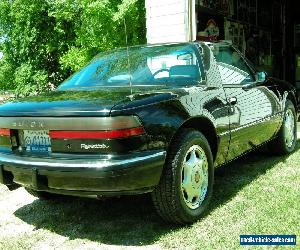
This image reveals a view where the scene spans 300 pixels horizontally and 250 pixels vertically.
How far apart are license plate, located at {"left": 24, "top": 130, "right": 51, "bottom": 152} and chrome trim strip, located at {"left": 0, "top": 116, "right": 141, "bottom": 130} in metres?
0.05

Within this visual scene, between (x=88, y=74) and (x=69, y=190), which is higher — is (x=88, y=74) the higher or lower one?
the higher one

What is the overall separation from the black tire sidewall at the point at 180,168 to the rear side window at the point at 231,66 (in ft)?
2.92

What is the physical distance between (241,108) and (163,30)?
4141 millimetres

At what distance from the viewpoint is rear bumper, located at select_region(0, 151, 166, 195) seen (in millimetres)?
2957

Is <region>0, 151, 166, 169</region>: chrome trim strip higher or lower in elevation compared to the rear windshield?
lower

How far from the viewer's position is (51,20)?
2866 cm

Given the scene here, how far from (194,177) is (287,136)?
272 centimetres

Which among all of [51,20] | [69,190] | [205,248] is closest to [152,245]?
[205,248]

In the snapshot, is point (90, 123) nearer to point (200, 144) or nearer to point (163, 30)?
point (200, 144)

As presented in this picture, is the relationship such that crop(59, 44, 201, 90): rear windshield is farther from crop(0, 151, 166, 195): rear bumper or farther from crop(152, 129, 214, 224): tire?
crop(0, 151, 166, 195): rear bumper

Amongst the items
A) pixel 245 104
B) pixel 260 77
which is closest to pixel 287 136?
pixel 260 77

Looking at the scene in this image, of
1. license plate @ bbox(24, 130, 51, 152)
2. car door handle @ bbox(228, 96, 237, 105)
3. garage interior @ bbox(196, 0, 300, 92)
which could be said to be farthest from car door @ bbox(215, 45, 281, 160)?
garage interior @ bbox(196, 0, 300, 92)

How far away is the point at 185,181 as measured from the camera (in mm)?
3496

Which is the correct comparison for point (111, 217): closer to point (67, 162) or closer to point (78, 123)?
point (67, 162)
